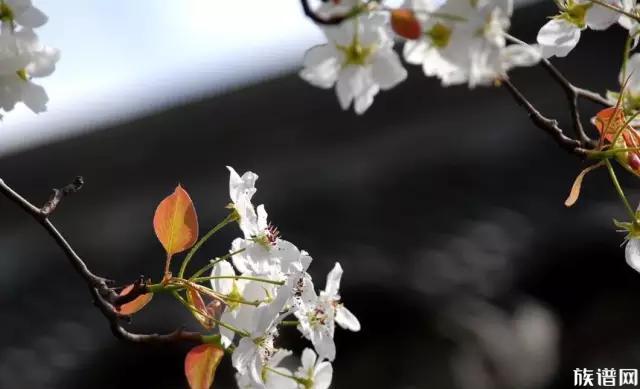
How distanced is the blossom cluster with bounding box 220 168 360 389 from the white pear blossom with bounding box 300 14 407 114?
0.22 m

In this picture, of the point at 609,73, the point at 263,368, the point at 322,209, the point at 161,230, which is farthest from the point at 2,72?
the point at 322,209

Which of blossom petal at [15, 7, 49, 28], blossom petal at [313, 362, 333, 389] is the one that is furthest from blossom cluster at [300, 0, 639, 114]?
blossom petal at [313, 362, 333, 389]

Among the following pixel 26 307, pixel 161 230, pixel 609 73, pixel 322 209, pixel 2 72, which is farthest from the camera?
pixel 26 307

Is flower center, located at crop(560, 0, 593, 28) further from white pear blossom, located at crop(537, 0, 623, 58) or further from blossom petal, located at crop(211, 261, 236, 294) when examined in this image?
blossom petal, located at crop(211, 261, 236, 294)

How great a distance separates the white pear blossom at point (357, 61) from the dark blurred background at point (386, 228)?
8.47 feet

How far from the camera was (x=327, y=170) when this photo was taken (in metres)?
3.95

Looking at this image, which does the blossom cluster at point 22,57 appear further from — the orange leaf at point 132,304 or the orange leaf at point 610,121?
the orange leaf at point 610,121

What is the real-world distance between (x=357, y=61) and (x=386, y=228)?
319 centimetres

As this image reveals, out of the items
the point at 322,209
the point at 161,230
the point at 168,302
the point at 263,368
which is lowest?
the point at 263,368

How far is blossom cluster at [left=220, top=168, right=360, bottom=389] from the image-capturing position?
914 millimetres

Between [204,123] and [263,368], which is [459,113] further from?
[263,368]

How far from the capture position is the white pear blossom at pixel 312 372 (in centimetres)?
101

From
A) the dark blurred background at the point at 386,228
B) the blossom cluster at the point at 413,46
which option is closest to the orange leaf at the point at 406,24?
the blossom cluster at the point at 413,46

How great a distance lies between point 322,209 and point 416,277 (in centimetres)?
52
